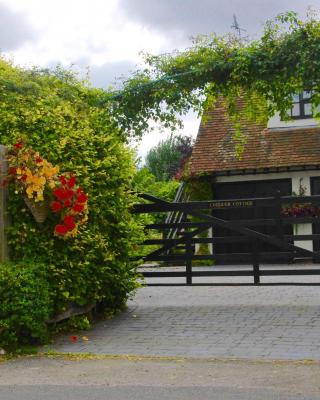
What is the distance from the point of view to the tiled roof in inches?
861

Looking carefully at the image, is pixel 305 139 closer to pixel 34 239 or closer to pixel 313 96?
pixel 313 96

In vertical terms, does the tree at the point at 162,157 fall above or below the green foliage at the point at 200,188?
above

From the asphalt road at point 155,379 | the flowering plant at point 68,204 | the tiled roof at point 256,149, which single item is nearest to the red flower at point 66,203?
the flowering plant at point 68,204

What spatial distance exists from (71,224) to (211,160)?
1473cm

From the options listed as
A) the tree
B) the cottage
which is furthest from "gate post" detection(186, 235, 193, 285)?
the tree

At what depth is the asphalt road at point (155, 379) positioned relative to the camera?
5.84 metres

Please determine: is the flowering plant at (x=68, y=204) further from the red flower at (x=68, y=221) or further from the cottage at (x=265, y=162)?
the cottage at (x=265, y=162)

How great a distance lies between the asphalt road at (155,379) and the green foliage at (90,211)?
61.1 inches

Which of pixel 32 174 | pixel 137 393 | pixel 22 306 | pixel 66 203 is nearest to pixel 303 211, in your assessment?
pixel 66 203

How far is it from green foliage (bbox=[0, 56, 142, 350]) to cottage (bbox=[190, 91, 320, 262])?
12.0 meters

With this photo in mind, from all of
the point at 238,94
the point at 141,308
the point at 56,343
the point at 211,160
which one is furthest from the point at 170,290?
the point at 211,160

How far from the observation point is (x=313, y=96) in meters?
12.0

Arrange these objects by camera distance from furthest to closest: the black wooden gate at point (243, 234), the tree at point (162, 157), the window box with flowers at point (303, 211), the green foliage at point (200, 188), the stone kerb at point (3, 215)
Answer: the tree at point (162, 157) → the green foliage at point (200, 188) → the window box with flowers at point (303, 211) → the black wooden gate at point (243, 234) → the stone kerb at point (3, 215)

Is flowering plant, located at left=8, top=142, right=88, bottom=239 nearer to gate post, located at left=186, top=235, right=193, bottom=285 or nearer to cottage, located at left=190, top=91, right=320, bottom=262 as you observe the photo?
gate post, located at left=186, top=235, right=193, bottom=285
